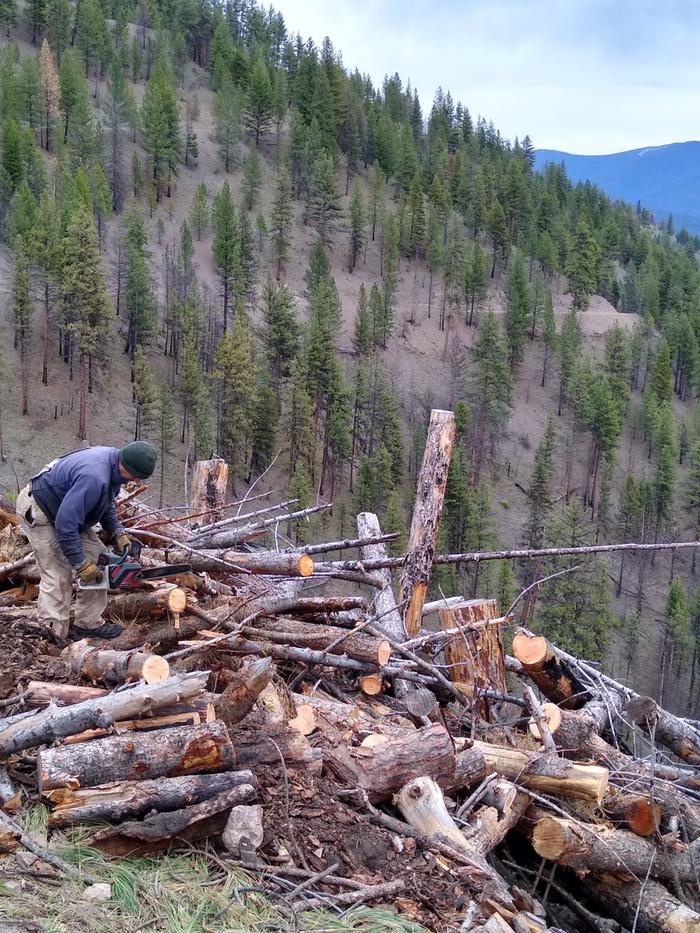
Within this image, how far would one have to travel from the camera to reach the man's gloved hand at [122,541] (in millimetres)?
6273

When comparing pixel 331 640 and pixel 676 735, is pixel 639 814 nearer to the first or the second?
pixel 676 735

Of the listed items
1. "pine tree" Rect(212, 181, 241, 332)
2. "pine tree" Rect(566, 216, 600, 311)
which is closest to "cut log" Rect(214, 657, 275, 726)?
"pine tree" Rect(212, 181, 241, 332)

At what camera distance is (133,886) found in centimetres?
340

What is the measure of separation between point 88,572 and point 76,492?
0.61 metres

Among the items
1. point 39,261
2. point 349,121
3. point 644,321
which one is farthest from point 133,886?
point 349,121

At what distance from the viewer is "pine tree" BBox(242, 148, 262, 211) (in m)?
72.3

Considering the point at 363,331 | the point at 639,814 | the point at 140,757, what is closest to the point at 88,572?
the point at 140,757

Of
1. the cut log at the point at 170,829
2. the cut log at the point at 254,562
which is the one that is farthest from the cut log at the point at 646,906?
the cut log at the point at 254,562

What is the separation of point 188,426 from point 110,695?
158ft

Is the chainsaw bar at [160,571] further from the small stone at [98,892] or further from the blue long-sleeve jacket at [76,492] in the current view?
the small stone at [98,892]

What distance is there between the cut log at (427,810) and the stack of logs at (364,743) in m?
0.01

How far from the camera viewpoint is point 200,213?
65812 millimetres

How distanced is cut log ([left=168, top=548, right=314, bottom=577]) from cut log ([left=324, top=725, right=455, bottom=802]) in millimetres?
2303

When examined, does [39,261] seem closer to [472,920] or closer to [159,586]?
[159,586]
